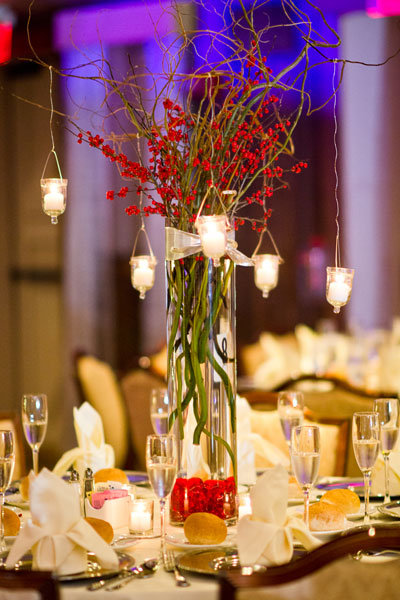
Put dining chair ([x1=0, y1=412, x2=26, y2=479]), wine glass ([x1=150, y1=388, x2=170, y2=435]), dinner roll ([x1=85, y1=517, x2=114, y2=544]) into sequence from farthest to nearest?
dining chair ([x1=0, y1=412, x2=26, y2=479]), wine glass ([x1=150, y1=388, x2=170, y2=435]), dinner roll ([x1=85, y1=517, x2=114, y2=544])

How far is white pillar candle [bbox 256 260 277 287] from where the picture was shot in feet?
8.47

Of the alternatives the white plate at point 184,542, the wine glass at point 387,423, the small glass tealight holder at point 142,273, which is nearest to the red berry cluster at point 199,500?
the white plate at point 184,542

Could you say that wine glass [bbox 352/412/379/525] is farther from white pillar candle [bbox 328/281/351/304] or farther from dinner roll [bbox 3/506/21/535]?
dinner roll [bbox 3/506/21/535]

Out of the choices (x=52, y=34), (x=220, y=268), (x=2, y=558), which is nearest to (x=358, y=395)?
(x=220, y=268)

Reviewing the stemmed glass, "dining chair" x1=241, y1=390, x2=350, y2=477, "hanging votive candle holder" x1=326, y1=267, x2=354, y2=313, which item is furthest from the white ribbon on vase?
"dining chair" x1=241, y1=390, x2=350, y2=477

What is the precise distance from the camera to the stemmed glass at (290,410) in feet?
8.09

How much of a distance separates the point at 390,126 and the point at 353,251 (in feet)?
4.33

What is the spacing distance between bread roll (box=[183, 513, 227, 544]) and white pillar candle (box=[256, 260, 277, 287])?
0.95 metres

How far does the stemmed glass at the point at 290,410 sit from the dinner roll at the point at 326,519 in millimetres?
526

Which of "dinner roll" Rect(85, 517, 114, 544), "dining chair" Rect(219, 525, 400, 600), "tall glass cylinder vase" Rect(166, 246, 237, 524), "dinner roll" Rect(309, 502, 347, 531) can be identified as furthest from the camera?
"tall glass cylinder vase" Rect(166, 246, 237, 524)

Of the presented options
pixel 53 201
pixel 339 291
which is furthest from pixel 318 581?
pixel 53 201

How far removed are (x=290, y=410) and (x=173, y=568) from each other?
2.90 ft

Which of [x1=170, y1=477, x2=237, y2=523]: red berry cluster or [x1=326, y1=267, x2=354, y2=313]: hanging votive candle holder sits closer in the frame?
[x1=170, y1=477, x2=237, y2=523]: red berry cluster

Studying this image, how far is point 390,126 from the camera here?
327 inches
